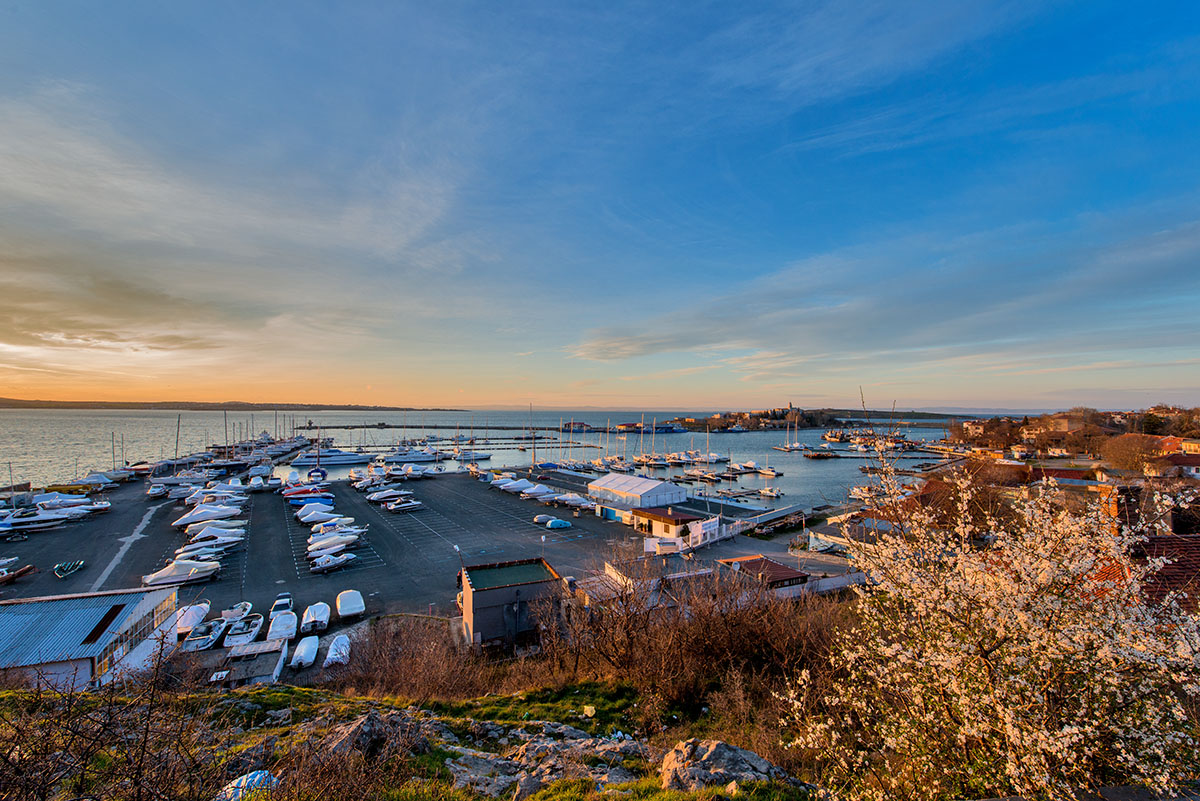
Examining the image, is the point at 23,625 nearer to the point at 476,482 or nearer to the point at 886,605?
the point at 886,605

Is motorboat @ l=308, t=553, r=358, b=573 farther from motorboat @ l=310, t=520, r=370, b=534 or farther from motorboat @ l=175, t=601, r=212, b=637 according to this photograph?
motorboat @ l=175, t=601, r=212, b=637

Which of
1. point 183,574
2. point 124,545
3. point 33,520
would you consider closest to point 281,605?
point 183,574

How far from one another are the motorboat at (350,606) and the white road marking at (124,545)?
1195 cm

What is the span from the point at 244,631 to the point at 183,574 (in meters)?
8.44

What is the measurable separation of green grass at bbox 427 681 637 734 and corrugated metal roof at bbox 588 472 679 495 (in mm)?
23942

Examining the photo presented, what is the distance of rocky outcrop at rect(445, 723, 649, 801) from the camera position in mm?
6305

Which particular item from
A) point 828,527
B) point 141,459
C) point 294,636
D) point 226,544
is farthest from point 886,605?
point 141,459

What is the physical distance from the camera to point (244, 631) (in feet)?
52.8

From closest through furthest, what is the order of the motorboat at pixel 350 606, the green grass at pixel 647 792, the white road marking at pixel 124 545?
the green grass at pixel 647 792 < the motorboat at pixel 350 606 < the white road marking at pixel 124 545

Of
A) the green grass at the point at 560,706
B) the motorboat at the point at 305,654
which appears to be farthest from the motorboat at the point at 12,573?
the green grass at the point at 560,706

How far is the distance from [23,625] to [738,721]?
18.1m

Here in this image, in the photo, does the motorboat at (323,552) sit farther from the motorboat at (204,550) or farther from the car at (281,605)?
the motorboat at (204,550)

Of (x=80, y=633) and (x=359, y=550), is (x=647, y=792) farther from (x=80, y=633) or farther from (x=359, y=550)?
(x=359, y=550)

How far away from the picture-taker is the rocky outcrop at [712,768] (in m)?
5.76
